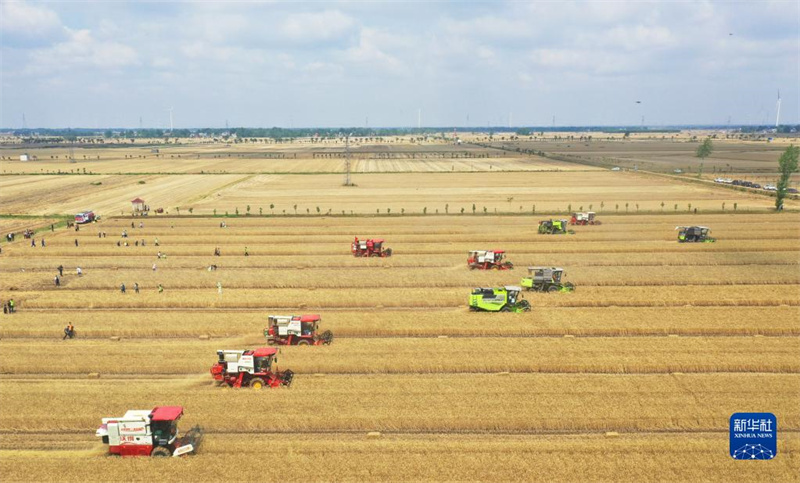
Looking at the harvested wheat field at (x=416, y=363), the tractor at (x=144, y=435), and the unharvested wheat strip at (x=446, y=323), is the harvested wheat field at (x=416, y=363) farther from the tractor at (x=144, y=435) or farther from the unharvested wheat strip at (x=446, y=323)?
the tractor at (x=144, y=435)

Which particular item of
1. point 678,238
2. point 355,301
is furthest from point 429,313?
point 678,238

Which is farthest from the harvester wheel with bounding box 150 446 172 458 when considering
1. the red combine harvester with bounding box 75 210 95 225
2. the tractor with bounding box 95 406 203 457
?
the red combine harvester with bounding box 75 210 95 225

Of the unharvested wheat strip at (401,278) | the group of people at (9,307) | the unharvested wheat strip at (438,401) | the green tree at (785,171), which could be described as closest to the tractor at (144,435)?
the unharvested wheat strip at (438,401)

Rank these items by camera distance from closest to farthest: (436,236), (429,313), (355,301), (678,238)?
(429,313), (355,301), (678,238), (436,236)

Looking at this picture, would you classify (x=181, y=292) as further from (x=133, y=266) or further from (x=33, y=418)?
(x=33, y=418)

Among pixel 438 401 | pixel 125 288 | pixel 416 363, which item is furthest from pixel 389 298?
pixel 125 288

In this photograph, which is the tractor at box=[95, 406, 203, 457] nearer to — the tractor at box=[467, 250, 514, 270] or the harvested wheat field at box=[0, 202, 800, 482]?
the harvested wheat field at box=[0, 202, 800, 482]
